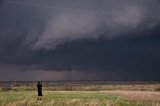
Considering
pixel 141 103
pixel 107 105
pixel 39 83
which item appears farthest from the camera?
pixel 39 83

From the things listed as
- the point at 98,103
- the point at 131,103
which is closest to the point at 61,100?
the point at 98,103

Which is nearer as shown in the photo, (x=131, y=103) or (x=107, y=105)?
(x=107, y=105)

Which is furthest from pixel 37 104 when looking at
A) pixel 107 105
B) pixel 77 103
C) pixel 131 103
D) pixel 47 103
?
pixel 131 103

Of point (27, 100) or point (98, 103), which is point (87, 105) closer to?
point (98, 103)

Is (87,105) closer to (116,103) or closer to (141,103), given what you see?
(116,103)

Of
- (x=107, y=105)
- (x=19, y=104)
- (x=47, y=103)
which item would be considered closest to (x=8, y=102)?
(x=19, y=104)

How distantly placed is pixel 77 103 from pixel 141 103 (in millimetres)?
6448

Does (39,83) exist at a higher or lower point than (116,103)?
higher

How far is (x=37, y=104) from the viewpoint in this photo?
36.0 meters

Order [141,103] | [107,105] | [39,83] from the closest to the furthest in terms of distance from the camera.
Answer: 1. [107,105]
2. [141,103]
3. [39,83]

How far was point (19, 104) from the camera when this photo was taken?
3550cm

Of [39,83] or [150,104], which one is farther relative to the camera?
[39,83]

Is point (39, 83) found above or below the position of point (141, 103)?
above

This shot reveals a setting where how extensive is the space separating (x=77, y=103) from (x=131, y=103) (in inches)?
218
